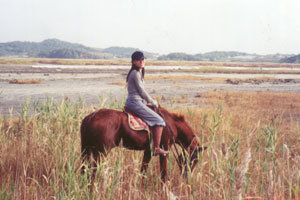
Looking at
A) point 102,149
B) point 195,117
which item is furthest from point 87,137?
point 195,117

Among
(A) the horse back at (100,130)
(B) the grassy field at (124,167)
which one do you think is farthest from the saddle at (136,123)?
(B) the grassy field at (124,167)

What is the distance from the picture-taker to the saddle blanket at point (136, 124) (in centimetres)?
444

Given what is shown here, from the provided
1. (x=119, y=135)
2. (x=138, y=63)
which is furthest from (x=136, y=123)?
(x=138, y=63)

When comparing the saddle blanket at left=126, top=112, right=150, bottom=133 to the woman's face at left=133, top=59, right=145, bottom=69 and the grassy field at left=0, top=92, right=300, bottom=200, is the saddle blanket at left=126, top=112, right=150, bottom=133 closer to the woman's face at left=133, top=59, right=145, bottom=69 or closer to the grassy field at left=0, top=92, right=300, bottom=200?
the grassy field at left=0, top=92, right=300, bottom=200

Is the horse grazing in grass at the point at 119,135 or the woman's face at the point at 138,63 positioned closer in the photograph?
the horse grazing in grass at the point at 119,135

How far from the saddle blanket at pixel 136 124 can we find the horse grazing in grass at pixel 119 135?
6cm

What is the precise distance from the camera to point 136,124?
4.48 metres

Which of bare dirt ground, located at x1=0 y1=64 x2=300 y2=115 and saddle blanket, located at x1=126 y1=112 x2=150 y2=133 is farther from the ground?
saddle blanket, located at x1=126 y1=112 x2=150 y2=133

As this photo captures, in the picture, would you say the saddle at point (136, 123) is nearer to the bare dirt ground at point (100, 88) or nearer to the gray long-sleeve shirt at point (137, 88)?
the gray long-sleeve shirt at point (137, 88)

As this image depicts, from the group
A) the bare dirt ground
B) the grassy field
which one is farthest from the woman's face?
the bare dirt ground

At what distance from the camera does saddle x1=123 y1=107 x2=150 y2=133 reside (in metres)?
4.44

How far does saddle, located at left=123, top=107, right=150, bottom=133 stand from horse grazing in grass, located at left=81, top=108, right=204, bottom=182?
0.18ft

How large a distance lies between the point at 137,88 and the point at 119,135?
813 mm

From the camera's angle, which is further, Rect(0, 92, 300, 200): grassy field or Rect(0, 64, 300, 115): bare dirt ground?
Rect(0, 64, 300, 115): bare dirt ground
